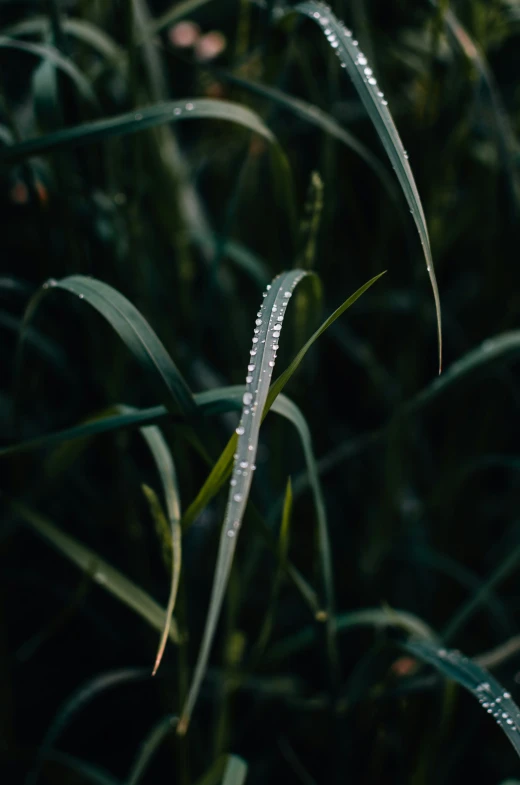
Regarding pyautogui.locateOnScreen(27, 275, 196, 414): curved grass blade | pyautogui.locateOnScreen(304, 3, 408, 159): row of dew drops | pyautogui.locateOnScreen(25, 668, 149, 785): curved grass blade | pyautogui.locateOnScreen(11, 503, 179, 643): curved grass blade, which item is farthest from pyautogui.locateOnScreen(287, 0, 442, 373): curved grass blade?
pyautogui.locateOnScreen(25, 668, 149, 785): curved grass blade

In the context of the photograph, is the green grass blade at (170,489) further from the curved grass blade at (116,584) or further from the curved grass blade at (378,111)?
the curved grass blade at (378,111)

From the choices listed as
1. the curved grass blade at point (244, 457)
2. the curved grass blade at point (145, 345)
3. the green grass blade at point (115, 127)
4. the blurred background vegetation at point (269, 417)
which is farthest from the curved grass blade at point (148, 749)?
the green grass blade at point (115, 127)

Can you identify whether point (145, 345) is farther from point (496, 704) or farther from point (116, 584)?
point (496, 704)

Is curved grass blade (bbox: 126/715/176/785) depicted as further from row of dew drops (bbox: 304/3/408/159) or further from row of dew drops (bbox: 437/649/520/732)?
row of dew drops (bbox: 304/3/408/159)

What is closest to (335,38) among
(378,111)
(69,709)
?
(378,111)

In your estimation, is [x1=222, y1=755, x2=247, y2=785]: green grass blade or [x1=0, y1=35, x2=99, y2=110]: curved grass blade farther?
[x1=0, y1=35, x2=99, y2=110]: curved grass blade

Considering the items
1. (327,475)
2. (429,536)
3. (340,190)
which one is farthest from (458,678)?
(340,190)

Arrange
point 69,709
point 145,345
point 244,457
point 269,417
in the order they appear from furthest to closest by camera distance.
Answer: point 269,417 < point 69,709 < point 145,345 < point 244,457
